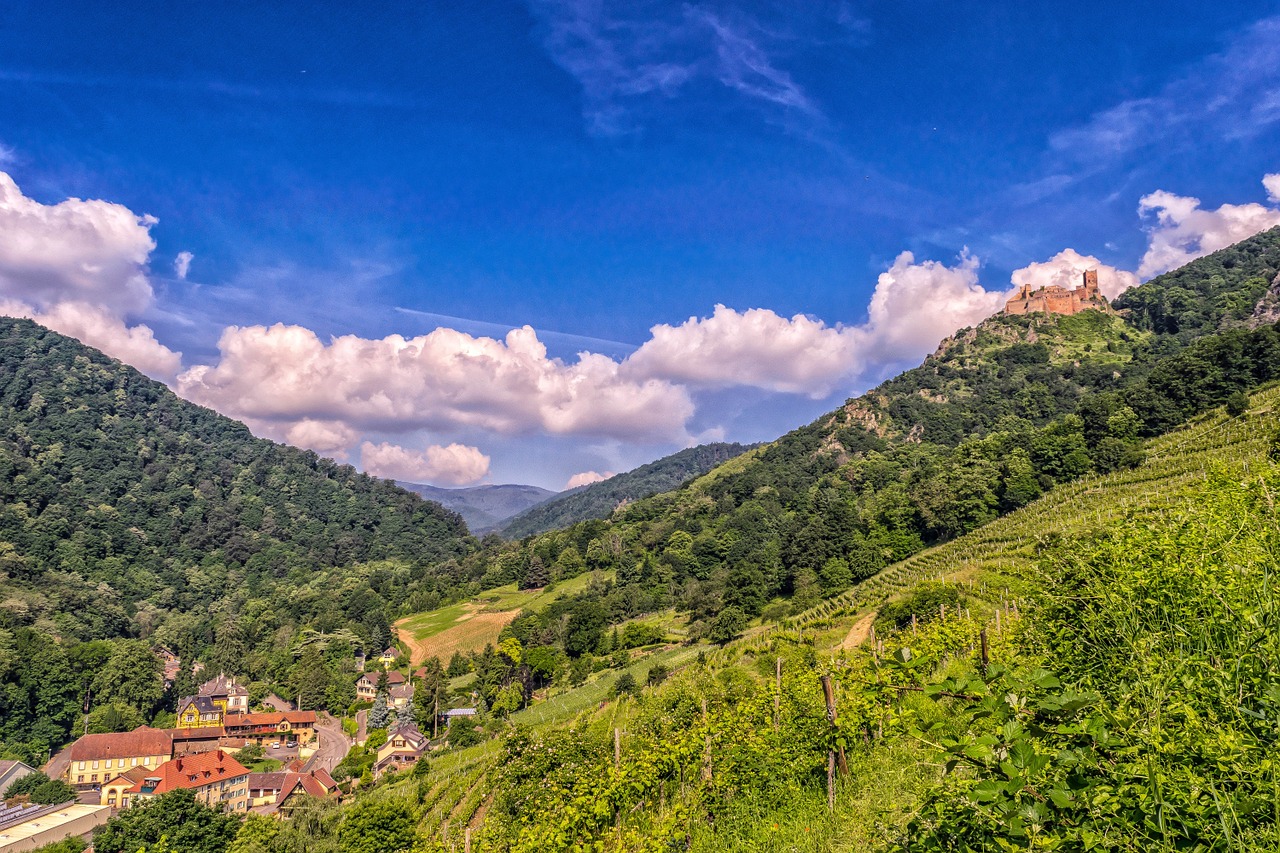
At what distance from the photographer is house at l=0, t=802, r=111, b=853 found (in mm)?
39875

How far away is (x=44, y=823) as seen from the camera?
43.4 metres

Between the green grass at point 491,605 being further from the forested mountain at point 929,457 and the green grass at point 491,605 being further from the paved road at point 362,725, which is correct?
the paved road at point 362,725

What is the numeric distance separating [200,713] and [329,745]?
1939cm

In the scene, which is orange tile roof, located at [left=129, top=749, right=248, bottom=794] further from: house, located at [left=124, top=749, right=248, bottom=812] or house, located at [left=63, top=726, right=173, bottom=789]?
house, located at [left=63, top=726, right=173, bottom=789]

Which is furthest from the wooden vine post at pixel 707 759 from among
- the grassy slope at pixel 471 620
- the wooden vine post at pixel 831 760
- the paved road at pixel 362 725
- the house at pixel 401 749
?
the grassy slope at pixel 471 620

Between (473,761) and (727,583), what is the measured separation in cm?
3324

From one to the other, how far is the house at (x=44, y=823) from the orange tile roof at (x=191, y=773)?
9.86 ft

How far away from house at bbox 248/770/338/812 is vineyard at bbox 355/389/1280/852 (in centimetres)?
2866

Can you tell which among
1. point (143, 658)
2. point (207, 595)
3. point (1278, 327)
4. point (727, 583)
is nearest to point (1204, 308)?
point (1278, 327)

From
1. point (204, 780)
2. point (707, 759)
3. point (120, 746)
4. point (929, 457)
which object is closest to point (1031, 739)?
point (707, 759)

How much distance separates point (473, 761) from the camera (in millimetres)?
37844

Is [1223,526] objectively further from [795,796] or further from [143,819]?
[143,819]

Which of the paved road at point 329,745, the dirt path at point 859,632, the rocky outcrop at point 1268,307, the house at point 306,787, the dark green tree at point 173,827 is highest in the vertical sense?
the rocky outcrop at point 1268,307

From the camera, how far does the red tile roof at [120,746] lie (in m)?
55.7
